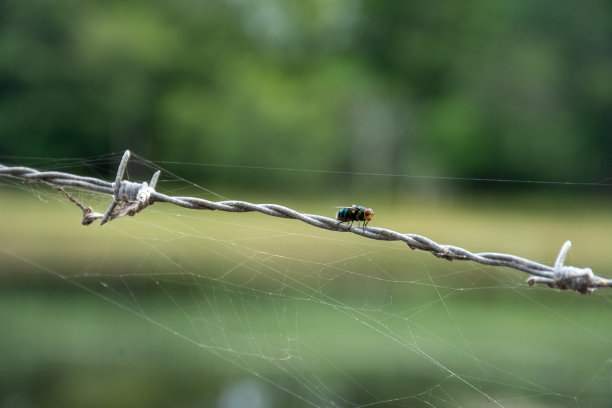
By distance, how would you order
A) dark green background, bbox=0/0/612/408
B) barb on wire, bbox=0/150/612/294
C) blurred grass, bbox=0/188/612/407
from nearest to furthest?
barb on wire, bbox=0/150/612/294, blurred grass, bbox=0/188/612/407, dark green background, bbox=0/0/612/408

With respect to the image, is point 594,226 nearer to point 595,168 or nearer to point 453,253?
point 595,168

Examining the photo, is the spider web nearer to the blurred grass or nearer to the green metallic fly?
the blurred grass

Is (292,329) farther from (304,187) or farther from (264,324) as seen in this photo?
(304,187)

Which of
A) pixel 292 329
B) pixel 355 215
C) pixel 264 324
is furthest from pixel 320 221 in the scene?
pixel 292 329

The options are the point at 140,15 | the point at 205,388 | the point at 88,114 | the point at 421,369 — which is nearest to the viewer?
the point at 205,388

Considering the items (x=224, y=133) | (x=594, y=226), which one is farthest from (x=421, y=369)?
(x=224, y=133)

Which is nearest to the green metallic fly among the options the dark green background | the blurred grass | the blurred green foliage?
the blurred grass
